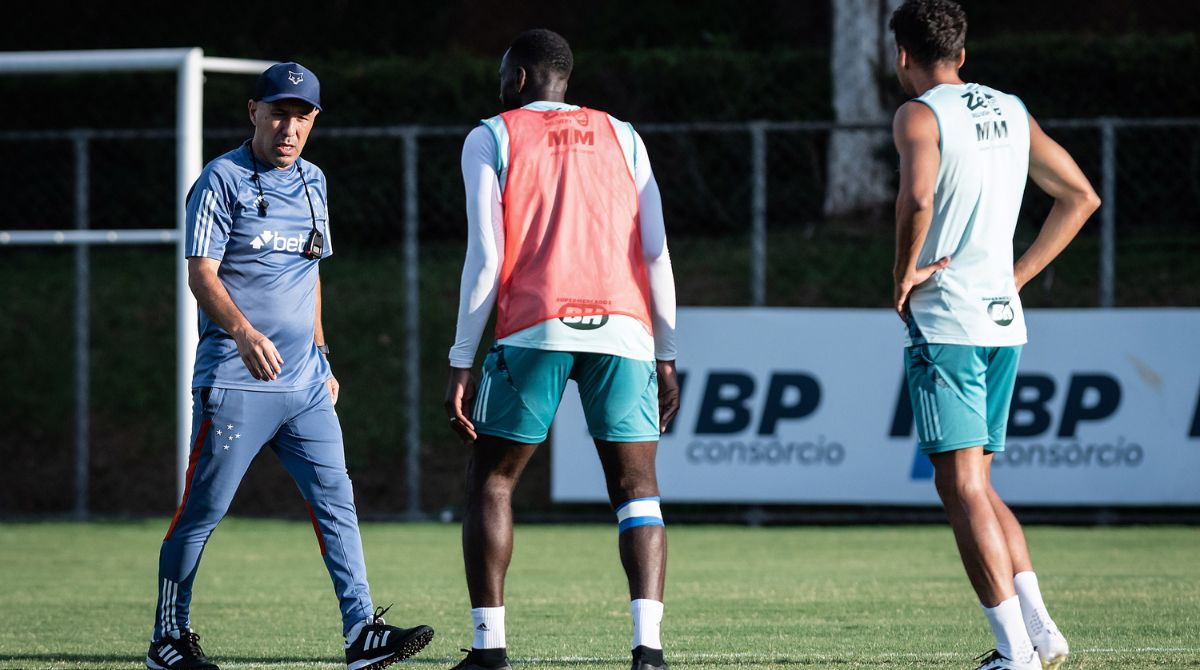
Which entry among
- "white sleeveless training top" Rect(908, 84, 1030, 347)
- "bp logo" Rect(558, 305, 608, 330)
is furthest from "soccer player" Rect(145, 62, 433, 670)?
"white sleeveless training top" Rect(908, 84, 1030, 347)

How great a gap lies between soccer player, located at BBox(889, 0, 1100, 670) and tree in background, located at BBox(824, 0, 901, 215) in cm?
1077

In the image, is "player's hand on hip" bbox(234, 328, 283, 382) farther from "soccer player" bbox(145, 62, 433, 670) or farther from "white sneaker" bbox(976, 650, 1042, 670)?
"white sneaker" bbox(976, 650, 1042, 670)

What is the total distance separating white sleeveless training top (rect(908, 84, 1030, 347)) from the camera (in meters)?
5.12

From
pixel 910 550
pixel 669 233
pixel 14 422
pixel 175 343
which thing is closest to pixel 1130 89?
pixel 669 233

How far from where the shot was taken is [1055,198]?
5.42 metres

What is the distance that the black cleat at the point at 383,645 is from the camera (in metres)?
5.38

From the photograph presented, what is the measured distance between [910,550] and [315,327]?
5.81 meters

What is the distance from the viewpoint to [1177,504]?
11516 mm

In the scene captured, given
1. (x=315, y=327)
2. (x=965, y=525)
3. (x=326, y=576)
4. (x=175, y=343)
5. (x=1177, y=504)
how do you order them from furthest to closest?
(x=175, y=343), (x=1177, y=504), (x=326, y=576), (x=315, y=327), (x=965, y=525)

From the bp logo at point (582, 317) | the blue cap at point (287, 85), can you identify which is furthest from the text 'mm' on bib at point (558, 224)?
the blue cap at point (287, 85)

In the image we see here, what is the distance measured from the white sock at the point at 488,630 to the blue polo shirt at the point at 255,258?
3.68ft

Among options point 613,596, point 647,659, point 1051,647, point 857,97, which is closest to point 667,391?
point 647,659

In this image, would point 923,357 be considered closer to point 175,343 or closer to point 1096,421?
point 1096,421

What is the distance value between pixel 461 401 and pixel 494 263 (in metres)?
0.44
